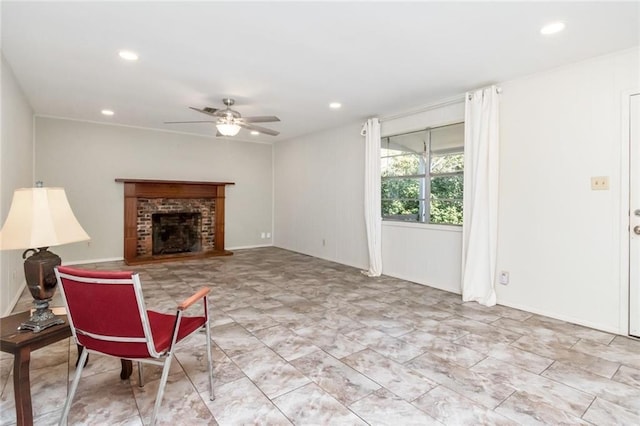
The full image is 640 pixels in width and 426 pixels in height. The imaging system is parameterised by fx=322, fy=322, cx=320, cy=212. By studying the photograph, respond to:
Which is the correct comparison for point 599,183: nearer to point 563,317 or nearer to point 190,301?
point 563,317

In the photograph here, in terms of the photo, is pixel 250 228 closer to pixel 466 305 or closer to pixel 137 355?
pixel 466 305

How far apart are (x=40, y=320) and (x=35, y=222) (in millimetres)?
556

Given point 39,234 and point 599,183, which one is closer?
point 39,234

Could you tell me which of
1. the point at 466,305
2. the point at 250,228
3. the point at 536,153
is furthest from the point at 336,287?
the point at 250,228

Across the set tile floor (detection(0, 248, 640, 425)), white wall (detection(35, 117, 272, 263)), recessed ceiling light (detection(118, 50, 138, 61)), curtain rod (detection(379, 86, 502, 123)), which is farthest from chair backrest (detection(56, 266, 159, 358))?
white wall (detection(35, 117, 272, 263))

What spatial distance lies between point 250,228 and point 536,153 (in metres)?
5.87

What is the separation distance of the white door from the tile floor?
279mm

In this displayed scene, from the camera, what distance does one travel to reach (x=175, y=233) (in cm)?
680

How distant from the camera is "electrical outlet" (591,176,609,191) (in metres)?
2.97

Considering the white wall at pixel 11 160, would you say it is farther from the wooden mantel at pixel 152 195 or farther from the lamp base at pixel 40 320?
the lamp base at pixel 40 320

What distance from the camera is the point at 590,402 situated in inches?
75.7

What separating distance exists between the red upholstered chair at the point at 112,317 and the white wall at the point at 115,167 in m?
4.92

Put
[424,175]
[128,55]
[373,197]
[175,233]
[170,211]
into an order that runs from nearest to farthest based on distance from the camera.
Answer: [128,55] → [424,175] → [373,197] → [170,211] → [175,233]

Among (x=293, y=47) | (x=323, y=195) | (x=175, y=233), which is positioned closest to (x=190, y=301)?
(x=293, y=47)
